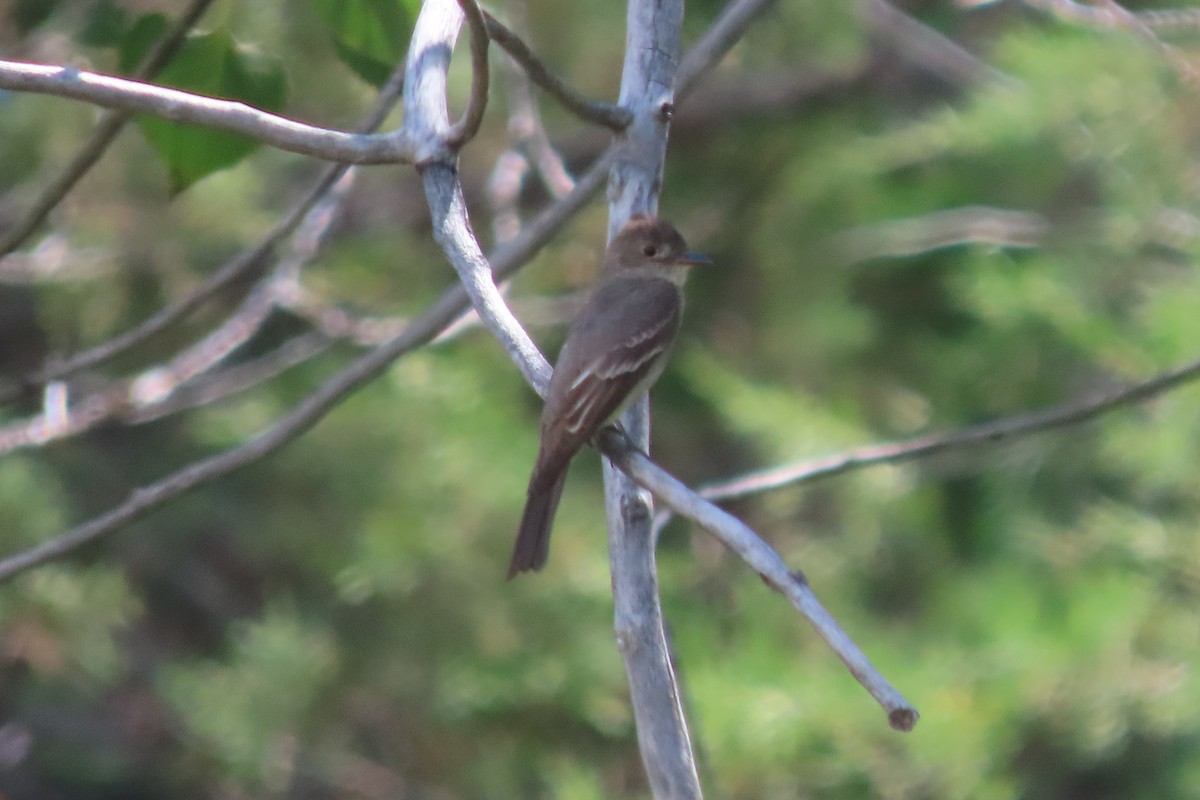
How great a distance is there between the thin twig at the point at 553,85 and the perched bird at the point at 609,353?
22cm

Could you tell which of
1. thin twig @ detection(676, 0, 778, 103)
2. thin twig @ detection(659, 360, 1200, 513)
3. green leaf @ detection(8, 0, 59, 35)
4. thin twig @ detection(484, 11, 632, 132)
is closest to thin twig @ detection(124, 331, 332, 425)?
green leaf @ detection(8, 0, 59, 35)

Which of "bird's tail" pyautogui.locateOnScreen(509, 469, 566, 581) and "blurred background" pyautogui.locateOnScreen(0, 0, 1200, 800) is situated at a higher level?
"bird's tail" pyautogui.locateOnScreen(509, 469, 566, 581)

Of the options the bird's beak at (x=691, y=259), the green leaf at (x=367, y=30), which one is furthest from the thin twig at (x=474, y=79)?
the bird's beak at (x=691, y=259)

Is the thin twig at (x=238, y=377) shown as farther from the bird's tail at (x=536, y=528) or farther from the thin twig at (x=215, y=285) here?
the bird's tail at (x=536, y=528)

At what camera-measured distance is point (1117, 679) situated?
482 cm

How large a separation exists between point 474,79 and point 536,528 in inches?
44.6

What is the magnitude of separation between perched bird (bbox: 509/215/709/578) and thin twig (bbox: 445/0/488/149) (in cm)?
39

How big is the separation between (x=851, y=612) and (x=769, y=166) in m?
2.49

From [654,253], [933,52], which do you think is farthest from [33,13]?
[933,52]

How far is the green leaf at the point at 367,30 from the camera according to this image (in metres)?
2.36

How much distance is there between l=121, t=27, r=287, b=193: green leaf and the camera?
2.45 metres

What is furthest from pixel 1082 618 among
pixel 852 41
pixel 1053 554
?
→ pixel 852 41

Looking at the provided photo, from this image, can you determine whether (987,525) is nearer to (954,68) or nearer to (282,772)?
(954,68)

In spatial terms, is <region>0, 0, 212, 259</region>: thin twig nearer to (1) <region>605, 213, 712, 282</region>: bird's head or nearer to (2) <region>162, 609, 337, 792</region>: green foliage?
(1) <region>605, 213, 712, 282</region>: bird's head
